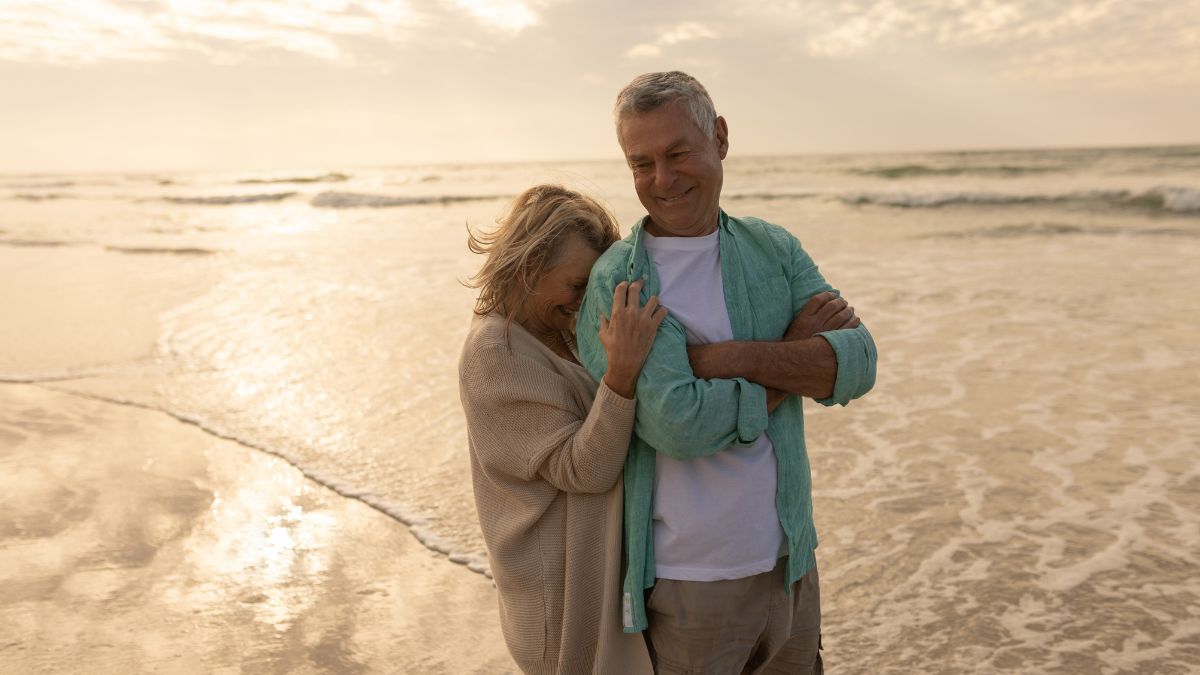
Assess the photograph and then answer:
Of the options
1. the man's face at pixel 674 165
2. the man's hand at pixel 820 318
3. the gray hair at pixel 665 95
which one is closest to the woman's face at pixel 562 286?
the man's face at pixel 674 165

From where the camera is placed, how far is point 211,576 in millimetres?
4141

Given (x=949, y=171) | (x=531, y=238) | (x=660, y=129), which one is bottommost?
(x=531, y=238)

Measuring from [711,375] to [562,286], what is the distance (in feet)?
1.57

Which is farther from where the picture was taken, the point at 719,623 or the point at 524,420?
the point at 524,420

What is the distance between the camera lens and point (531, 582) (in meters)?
2.20

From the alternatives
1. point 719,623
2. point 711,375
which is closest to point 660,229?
point 711,375

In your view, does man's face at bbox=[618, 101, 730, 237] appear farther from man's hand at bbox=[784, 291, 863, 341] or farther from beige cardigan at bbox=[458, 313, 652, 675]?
beige cardigan at bbox=[458, 313, 652, 675]

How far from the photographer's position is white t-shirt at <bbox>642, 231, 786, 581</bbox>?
78.9 inches

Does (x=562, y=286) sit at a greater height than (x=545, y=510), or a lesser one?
greater

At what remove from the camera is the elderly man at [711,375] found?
6.41ft

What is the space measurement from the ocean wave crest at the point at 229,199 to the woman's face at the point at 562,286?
123 ft

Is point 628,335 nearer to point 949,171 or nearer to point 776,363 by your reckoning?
point 776,363

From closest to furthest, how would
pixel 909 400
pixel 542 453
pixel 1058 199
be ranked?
pixel 542 453
pixel 909 400
pixel 1058 199

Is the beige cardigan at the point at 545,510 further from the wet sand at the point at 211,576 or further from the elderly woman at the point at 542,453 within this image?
the wet sand at the point at 211,576
